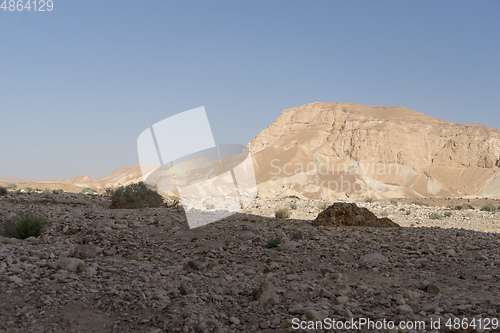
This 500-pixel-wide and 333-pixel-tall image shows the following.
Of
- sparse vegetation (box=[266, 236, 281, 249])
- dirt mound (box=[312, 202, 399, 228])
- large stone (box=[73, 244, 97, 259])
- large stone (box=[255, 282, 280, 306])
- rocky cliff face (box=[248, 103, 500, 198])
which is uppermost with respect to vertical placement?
large stone (box=[73, 244, 97, 259])

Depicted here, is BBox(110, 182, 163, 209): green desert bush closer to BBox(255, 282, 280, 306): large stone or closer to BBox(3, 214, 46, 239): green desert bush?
BBox(3, 214, 46, 239): green desert bush

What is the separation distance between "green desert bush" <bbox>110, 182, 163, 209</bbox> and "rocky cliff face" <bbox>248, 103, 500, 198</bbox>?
34.7 meters

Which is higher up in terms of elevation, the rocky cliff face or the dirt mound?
the dirt mound

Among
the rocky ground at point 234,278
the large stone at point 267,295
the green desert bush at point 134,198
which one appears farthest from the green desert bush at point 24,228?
the green desert bush at point 134,198

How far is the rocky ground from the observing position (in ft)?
12.7

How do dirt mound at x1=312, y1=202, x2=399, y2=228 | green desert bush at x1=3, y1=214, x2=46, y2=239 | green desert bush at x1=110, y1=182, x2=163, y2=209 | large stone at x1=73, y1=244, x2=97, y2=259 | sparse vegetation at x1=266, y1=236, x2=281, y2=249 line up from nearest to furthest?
A: large stone at x1=73, y1=244, x2=97, y2=259 < sparse vegetation at x1=266, y1=236, x2=281, y2=249 < green desert bush at x1=3, y1=214, x2=46, y2=239 < dirt mound at x1=312, y1=202, x2=399, y2=228 < green desert bush at x1=110, y1=182, x2=163, y2=209

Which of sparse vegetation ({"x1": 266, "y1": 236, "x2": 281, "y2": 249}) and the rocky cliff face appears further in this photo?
the rocky cliff face

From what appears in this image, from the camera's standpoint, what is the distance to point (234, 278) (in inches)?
209

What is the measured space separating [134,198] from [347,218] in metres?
8.25

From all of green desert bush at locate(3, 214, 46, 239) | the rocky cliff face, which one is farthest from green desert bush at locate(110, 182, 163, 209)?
the rocky cliff face

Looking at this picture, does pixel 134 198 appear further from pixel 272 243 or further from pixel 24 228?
pixel 272 243

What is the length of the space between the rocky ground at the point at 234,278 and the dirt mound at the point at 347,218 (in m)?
2.14

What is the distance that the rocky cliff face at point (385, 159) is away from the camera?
58469mm

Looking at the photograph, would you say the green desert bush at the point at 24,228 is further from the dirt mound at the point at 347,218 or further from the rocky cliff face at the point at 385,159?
the rocky cliff face at the point at 385,159
